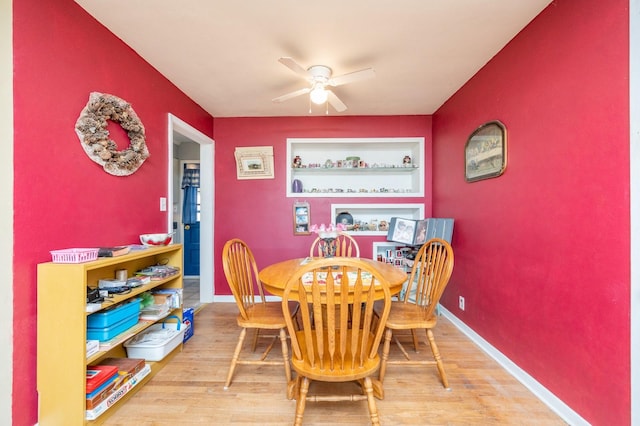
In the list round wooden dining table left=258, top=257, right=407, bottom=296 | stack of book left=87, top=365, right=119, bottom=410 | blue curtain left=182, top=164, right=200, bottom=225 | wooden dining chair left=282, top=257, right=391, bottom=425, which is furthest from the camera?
blue curtain left=182, top=164, right=200, bottom=225

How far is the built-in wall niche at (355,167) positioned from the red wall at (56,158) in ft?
6.35

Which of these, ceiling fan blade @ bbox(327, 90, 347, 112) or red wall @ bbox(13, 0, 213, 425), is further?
ceiling fan blade @ bbox(327, 90, 347, 112)

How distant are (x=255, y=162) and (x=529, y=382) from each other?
11.0 ft

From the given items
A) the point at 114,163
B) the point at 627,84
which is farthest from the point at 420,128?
the point at 114,163

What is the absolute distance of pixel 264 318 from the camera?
1.88 metres

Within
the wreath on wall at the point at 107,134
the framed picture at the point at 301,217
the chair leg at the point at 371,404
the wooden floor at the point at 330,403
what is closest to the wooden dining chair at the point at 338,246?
the framed picture at the point at 301,217

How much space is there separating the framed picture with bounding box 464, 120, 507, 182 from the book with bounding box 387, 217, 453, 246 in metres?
0.57

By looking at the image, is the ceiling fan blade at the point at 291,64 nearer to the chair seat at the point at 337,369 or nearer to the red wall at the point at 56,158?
the red wall at the point at 56,158

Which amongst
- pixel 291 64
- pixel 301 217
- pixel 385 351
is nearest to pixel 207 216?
pixel 301 217

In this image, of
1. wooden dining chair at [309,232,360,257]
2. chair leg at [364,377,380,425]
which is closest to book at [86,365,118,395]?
chair leg at [364,377,380,425]

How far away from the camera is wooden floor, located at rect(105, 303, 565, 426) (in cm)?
156

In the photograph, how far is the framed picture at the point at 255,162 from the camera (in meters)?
3.58

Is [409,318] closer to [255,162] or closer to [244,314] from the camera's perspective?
[244,314]

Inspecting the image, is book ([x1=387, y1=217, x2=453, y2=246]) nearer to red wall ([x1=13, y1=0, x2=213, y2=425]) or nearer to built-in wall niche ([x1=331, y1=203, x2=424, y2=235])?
built-in wall niche ([x1=331, y1=203, x2=424, y2=235])
